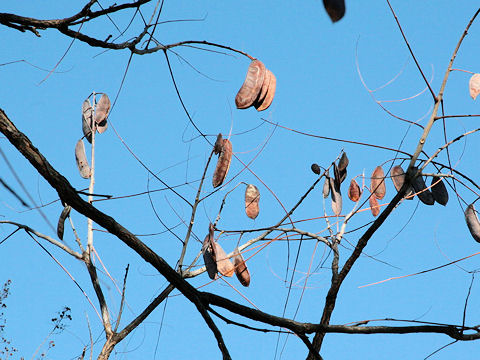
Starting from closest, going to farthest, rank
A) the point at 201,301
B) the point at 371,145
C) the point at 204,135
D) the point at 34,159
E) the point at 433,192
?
the point at 34,159 < the point at 201,301 < the point at 371,145 < the point at 433,192 < the point at 204,135

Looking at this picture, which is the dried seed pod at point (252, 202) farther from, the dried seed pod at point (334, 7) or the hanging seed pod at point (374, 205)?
the dried seed pod at point (334, 7)

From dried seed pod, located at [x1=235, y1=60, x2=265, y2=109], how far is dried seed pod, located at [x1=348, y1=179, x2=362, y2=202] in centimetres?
110

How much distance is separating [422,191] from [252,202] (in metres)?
0.71

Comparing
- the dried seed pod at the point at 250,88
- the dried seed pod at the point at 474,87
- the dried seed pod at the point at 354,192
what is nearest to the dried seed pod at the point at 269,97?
the dried seed pod at the point at 250,88

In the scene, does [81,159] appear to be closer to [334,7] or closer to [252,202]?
[252,202]

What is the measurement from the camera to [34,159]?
88.2 inches

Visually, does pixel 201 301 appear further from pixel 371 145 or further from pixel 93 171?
pixel 93 171

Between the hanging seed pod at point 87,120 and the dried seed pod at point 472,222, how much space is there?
6.85ft

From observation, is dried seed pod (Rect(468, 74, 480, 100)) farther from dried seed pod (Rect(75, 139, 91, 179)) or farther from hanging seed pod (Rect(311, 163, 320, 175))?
dried seed pod (Rect(75, 139, 91, 179))

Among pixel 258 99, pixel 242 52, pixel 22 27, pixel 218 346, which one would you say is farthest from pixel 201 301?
pixel 22 27

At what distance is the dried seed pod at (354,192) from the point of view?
3357 mm

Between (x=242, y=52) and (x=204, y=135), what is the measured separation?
2.05 feet

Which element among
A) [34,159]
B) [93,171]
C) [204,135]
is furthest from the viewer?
[93,171]

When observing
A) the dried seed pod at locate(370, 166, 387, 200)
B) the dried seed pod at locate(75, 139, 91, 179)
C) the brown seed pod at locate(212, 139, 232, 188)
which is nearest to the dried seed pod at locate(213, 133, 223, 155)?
the brown seed pod at locate(212, 139, 232, 188)
